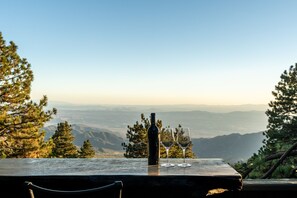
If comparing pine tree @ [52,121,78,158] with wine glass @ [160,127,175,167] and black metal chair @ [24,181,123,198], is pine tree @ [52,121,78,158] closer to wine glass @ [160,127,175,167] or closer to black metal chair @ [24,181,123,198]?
wine glass @ [160,127,175,167]

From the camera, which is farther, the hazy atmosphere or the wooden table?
the hazy atmosphere

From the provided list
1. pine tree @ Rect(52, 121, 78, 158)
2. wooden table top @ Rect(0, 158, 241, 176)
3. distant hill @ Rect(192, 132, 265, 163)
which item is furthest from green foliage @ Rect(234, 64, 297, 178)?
distant hill @ Rect(192, 132, 265, 163)

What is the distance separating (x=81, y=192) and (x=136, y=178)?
624 mm

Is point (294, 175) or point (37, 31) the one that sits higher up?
point (37, 31)

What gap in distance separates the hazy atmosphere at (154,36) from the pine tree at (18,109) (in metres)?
0.41

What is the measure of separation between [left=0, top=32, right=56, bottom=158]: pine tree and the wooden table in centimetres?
1343

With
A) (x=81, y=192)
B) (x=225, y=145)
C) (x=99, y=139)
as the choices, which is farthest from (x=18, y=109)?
(x=99, y=139)

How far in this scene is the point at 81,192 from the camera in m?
1.34

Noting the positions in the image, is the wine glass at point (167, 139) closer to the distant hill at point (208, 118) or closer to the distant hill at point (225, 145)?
the distant hill at point (225, 145)

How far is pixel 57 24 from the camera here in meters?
30.4

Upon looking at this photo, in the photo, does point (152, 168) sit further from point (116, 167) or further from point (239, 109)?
point (239, 109)

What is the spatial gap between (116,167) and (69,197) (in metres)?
0.81

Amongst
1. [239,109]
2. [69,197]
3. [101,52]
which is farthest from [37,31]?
[239,109]

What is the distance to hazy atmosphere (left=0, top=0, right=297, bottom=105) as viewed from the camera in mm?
16312
